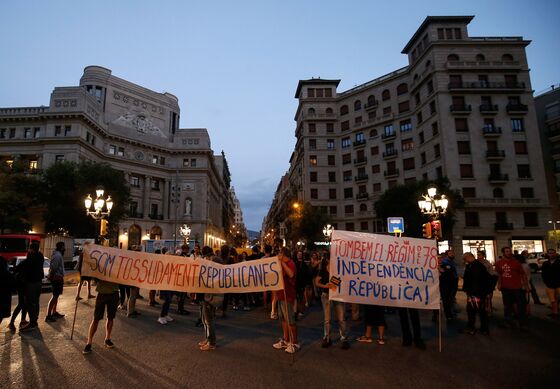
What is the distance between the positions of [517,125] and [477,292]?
1756 inches

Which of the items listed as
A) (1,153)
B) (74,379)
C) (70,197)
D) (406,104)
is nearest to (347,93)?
(406,104)

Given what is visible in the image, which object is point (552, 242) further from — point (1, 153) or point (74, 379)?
point (1, 153)

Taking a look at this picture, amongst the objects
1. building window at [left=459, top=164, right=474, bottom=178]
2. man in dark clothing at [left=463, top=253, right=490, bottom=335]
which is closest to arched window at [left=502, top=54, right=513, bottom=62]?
building window at [left=459, top=164, right=474, bottom=178]

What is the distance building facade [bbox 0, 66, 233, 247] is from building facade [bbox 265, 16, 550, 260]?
3411cm

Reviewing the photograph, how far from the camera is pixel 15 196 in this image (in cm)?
3275

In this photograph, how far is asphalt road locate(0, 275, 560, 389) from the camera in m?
5.04

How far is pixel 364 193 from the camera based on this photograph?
53.5m

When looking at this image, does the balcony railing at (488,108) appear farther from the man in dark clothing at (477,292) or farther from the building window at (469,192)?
the man in dark clothing at (477,292)

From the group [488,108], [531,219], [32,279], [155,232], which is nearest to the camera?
[32,279]

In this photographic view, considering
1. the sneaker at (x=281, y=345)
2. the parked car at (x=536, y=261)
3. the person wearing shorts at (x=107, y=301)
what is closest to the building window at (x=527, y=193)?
the parked car at (x=536, y=261)

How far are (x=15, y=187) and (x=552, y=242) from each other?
61.9m

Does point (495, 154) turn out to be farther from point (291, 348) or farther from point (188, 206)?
point (188, 206)

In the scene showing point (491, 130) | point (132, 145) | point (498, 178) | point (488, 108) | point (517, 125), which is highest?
point (132, 145)

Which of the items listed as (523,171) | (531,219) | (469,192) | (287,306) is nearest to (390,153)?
(469,192)
